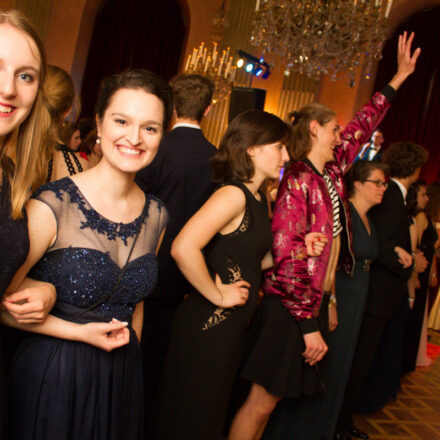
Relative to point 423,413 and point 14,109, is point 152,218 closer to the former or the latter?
point 14,109

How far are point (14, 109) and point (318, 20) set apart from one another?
14.0 feet

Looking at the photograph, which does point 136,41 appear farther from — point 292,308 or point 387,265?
point 292,308

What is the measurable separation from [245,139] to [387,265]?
1604 millimetres

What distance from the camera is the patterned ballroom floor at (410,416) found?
3.50 m

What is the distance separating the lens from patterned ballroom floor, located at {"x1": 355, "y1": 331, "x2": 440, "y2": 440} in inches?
138

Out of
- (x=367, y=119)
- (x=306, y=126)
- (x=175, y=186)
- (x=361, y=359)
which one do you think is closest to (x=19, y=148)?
(x=175, y=186)

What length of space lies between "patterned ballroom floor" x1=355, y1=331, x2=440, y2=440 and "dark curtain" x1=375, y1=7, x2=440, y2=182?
3.58 meters

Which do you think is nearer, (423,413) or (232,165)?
(232,165)

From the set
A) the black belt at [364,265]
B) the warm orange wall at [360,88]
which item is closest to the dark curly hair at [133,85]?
the black belt at [364,265]

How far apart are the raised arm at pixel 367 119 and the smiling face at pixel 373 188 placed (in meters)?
0.16

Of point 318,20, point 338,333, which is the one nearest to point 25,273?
point 338,333

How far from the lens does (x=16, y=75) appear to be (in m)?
1.17

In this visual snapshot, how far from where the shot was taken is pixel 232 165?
222 cm

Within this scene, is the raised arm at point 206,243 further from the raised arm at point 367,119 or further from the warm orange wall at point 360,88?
the warm orange wall at point 360,88
